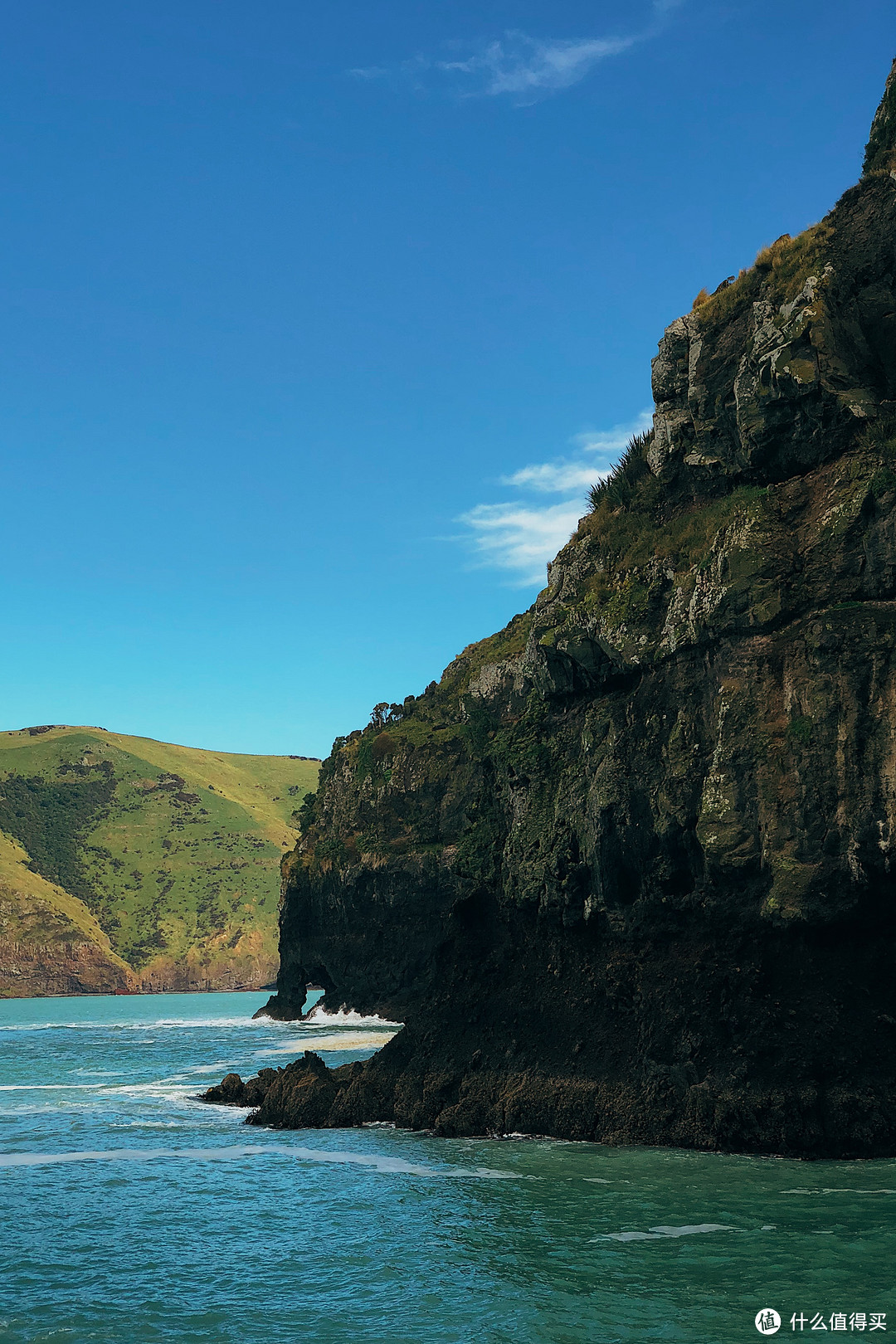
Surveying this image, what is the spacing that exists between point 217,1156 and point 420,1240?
11103 millimetres

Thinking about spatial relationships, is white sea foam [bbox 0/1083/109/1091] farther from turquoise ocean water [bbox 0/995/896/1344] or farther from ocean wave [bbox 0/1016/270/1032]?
ocean wave [bbox 0/1016/270/1032]

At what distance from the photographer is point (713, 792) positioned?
1035 inches

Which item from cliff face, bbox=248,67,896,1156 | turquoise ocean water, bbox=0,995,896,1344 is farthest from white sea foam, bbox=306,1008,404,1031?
turquoise ocean water, bbox=0,995,896,1344

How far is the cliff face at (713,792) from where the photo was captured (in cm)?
2414

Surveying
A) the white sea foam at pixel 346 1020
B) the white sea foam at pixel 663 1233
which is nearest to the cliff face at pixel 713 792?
the white sea foam at pixel 663 1233

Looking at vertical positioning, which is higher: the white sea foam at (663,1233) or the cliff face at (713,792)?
the cliff face at (713,792)

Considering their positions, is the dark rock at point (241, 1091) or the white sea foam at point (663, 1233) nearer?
the white sea foam at point (663, 1233)

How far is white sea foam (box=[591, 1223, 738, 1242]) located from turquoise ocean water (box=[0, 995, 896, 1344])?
0.05 m

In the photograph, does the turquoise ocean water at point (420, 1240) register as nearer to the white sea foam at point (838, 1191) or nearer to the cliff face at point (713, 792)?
the white sea foam at point (838, 1191)

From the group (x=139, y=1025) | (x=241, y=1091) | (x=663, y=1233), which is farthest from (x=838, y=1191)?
(x=139, y=1025)

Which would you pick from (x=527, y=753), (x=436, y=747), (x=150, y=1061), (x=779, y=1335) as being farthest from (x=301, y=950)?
(x=779, y=1335)

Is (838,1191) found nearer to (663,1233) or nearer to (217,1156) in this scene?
(663,1233)

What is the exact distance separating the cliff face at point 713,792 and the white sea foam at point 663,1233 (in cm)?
578

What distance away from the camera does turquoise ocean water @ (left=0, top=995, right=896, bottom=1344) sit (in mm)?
15453
